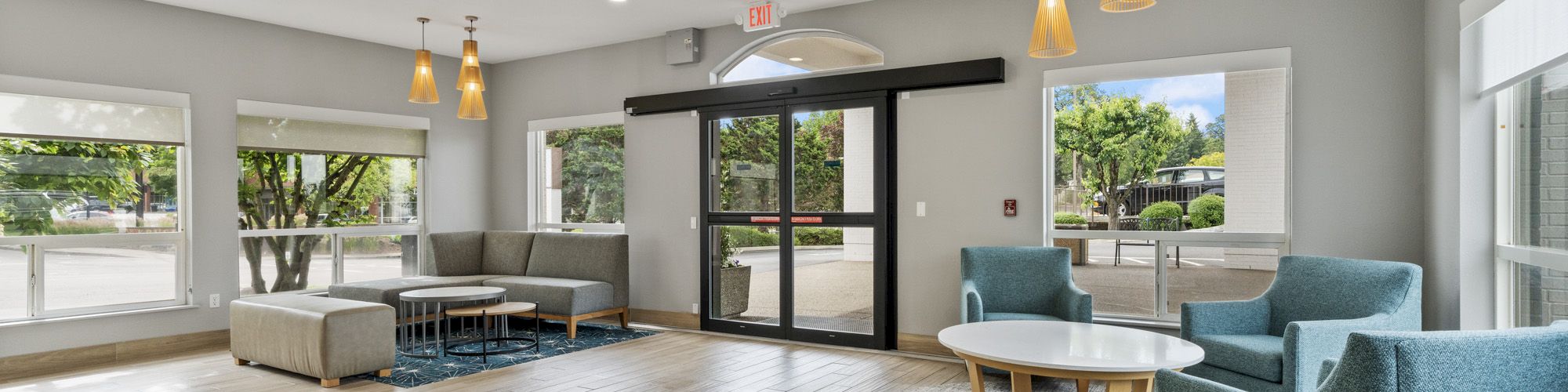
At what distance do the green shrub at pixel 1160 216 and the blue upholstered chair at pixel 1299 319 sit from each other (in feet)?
2.52

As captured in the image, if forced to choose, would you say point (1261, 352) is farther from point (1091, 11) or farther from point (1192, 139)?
point (1091, 11)

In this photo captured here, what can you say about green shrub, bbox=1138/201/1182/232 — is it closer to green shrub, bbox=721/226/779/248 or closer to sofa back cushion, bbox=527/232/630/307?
green shrub, bbox=721/226/779/248

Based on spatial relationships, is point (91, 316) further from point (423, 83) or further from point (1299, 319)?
point (1299, 319)

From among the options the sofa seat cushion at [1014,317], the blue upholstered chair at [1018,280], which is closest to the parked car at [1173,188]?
the blue upholstered chair at [1018,280]

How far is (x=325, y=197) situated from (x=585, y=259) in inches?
92.0

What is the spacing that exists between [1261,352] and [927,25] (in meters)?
3.06

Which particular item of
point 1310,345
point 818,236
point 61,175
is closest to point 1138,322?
point 1310,345

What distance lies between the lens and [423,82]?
5637mm

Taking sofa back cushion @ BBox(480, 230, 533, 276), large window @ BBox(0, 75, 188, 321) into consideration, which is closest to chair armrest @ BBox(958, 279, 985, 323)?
sofa back cushion @ BBox(480, 230, 533, 276)

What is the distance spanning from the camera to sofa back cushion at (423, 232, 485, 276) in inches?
283

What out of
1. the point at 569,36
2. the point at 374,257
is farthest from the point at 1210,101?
the point at 374,257

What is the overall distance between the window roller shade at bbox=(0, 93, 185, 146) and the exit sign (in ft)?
13.7

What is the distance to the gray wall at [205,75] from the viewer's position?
17.5 feet

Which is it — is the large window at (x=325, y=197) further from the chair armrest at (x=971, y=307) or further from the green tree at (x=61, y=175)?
the chair armrest at (x=971, y=307)
